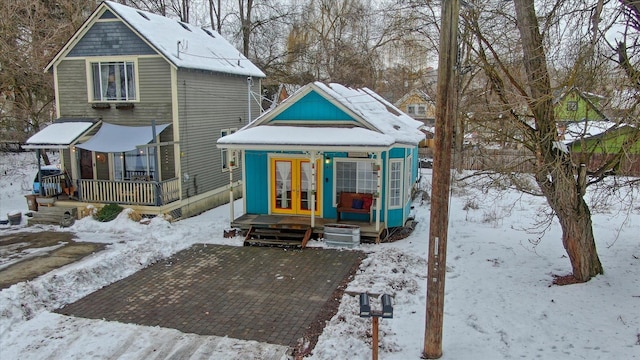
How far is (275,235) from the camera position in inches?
542

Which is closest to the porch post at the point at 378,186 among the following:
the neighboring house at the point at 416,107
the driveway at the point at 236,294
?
the driveway at the point at 236,294

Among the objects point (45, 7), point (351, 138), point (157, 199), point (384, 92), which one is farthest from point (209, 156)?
point (384, 92)

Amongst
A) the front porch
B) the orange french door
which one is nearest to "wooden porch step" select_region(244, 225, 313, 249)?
the orange french door

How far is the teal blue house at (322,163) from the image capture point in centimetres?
1353

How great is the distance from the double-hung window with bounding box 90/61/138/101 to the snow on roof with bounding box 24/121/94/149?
114cm

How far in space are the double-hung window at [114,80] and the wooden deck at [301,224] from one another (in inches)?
245

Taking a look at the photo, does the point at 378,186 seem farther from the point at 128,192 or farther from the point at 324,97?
the point at 128,192

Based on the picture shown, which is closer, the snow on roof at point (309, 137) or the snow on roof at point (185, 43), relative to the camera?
the snow on roof at point (309, 137)

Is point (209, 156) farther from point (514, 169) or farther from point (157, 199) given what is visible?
point (514, 169)

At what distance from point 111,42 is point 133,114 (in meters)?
2.49

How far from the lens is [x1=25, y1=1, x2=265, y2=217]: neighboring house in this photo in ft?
51.6

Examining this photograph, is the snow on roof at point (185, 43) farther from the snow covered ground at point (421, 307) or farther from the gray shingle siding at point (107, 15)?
the snow covered ground at point (421, 307)

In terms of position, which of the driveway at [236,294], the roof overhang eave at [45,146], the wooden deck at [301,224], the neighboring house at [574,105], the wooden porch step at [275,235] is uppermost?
the neighboring house at [574,105]

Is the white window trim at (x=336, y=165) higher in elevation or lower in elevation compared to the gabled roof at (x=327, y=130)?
lower
